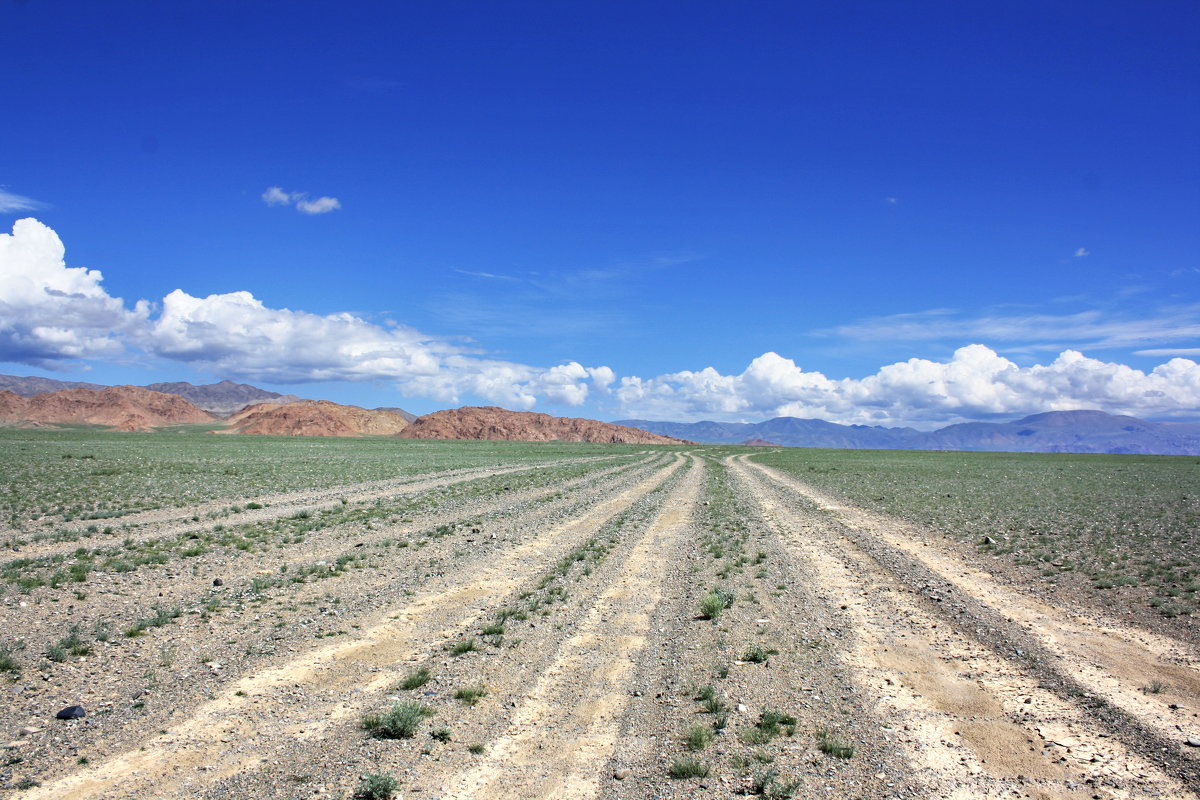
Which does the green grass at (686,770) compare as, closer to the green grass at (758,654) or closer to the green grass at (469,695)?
the green grass at (469,695)

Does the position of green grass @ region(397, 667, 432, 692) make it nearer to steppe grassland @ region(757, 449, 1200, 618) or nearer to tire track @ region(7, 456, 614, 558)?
tire track @ region(7, 456, 614, 558)

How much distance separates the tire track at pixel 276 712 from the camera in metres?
5.92

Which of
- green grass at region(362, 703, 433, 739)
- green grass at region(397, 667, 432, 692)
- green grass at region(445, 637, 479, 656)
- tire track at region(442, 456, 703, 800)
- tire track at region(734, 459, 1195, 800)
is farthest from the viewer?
green grass at region(445, 637, 479, 656)

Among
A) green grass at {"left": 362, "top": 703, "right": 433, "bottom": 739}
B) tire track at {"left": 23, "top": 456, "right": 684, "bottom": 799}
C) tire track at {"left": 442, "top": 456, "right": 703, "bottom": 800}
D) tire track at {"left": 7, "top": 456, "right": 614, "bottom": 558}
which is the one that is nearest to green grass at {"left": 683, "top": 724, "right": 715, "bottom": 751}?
tire track at {"left": 442, "top": 456, "right": 703, "bottom": 800}

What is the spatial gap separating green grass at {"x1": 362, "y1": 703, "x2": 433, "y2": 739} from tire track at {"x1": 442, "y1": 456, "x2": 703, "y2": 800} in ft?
3.20

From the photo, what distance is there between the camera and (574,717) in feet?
23.6

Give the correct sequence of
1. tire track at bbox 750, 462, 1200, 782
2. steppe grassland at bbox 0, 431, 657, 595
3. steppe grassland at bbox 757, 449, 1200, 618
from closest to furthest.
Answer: tire track at bbox 750, 462, 1200, 782
steppe grassland at bbox 757, 449, 1200, 618
steppe grassland at bbox 0, 431, 657, 595

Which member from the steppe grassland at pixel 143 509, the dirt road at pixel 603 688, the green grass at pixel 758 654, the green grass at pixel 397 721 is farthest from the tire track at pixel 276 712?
the steppe grassland at pixel 143 509

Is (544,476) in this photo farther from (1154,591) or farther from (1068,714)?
(1068,714)

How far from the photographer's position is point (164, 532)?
61.4 feet

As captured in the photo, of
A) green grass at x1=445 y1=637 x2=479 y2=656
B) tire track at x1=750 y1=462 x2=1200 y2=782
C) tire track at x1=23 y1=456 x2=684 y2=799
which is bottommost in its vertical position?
tire track at x1=23 y1=456 x2=684 y2=799

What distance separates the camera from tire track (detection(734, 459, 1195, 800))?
598cm

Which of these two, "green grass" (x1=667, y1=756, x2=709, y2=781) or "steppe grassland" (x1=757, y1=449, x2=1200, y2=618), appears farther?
"steppe grassland" (x1=757, y1=449, x2=1200, y2=618)

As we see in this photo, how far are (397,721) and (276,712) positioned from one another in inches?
66.9
